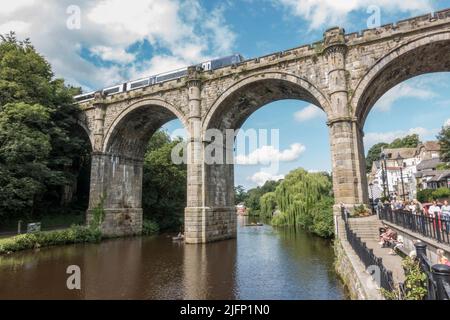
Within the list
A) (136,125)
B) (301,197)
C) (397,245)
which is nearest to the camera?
(397,245)

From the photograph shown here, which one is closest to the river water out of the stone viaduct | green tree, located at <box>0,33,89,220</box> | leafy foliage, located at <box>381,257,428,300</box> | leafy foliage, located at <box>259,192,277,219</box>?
leafy foliage, located at <box>381,257,428,300</box>

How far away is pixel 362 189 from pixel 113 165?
1904cm

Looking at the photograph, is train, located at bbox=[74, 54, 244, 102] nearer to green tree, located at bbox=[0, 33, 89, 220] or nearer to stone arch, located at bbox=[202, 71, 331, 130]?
stone arch, located at bbox=[202, 71, 331, 130]

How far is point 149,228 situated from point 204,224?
35.3 ft

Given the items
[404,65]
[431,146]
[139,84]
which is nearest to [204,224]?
[139,84]

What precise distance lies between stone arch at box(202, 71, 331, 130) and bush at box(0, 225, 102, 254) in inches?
454

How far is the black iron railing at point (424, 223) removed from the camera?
7688 mm

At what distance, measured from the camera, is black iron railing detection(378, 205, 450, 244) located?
7688 mm

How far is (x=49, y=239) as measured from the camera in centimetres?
1928

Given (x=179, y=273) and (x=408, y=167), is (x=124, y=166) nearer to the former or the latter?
(x=179, y=273)

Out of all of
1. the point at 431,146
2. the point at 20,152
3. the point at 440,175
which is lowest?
the point at 20,152

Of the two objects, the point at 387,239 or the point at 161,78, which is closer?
the point at 387,239

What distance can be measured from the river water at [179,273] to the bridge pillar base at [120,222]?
18.8ft
